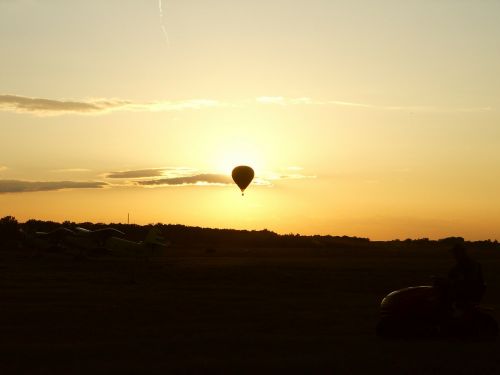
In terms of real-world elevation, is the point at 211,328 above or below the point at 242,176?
below

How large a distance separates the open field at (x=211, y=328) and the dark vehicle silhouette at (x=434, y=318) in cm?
29

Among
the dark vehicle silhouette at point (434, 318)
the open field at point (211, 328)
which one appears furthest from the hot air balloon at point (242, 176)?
the dark vehicle silhouette at point (434, 318)

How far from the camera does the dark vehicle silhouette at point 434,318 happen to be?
48.1 ft

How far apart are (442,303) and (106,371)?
6667 millimetres

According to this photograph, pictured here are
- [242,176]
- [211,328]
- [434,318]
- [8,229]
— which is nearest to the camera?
[434,318]

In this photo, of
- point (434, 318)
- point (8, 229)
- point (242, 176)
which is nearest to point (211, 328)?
point (434, 318)

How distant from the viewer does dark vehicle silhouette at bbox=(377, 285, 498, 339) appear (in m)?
14.7

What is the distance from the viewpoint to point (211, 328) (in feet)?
56.6

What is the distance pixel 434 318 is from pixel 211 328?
5.12m

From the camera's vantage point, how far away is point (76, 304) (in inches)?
891

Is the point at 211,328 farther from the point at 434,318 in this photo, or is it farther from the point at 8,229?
the point at 8,229

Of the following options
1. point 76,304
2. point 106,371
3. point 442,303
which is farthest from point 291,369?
point 76,304

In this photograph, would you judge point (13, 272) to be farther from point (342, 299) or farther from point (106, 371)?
point (106, 371)

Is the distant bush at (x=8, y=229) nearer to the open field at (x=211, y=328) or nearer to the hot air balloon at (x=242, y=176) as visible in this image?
the hot air balloon at (x=242, y=176)
